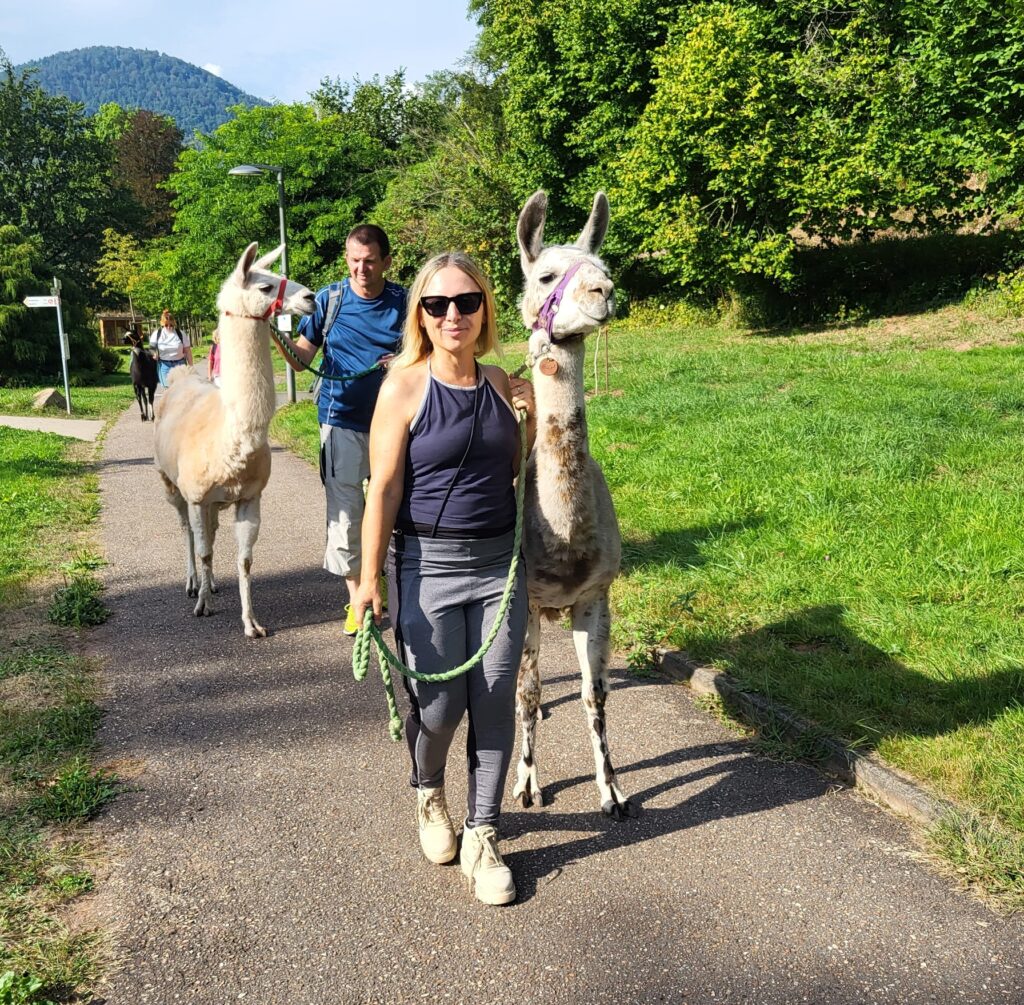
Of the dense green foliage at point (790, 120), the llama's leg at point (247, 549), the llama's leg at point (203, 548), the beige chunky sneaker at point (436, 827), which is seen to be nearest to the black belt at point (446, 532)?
the beige chunky sneaker at point (436, 827)

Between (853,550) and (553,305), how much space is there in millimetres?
3715

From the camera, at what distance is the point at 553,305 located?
116 inches

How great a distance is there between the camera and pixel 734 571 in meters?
5.74

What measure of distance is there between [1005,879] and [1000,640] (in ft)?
6.27

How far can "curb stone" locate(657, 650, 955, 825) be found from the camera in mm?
3195

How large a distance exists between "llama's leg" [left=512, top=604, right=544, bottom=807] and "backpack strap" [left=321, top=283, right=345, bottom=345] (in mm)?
2274

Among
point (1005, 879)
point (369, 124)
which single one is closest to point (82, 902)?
point (1005, 879)

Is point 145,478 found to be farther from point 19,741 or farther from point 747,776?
point 747,776

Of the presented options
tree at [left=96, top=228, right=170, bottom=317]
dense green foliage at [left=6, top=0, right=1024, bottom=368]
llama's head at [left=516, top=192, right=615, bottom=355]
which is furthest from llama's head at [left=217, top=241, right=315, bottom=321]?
tree at [left=96, top=228, right=170, bottom=317]

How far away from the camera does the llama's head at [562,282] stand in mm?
2848

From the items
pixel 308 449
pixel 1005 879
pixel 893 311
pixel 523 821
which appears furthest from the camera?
pixel 893 311

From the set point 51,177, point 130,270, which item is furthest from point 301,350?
point 51,177

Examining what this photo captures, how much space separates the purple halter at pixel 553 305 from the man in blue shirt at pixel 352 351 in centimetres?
172

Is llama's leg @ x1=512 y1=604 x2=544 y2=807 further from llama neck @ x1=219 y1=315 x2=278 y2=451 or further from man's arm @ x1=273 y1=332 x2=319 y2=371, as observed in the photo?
llama neck @ x1=219 y1=315 x2=278 y2=451
